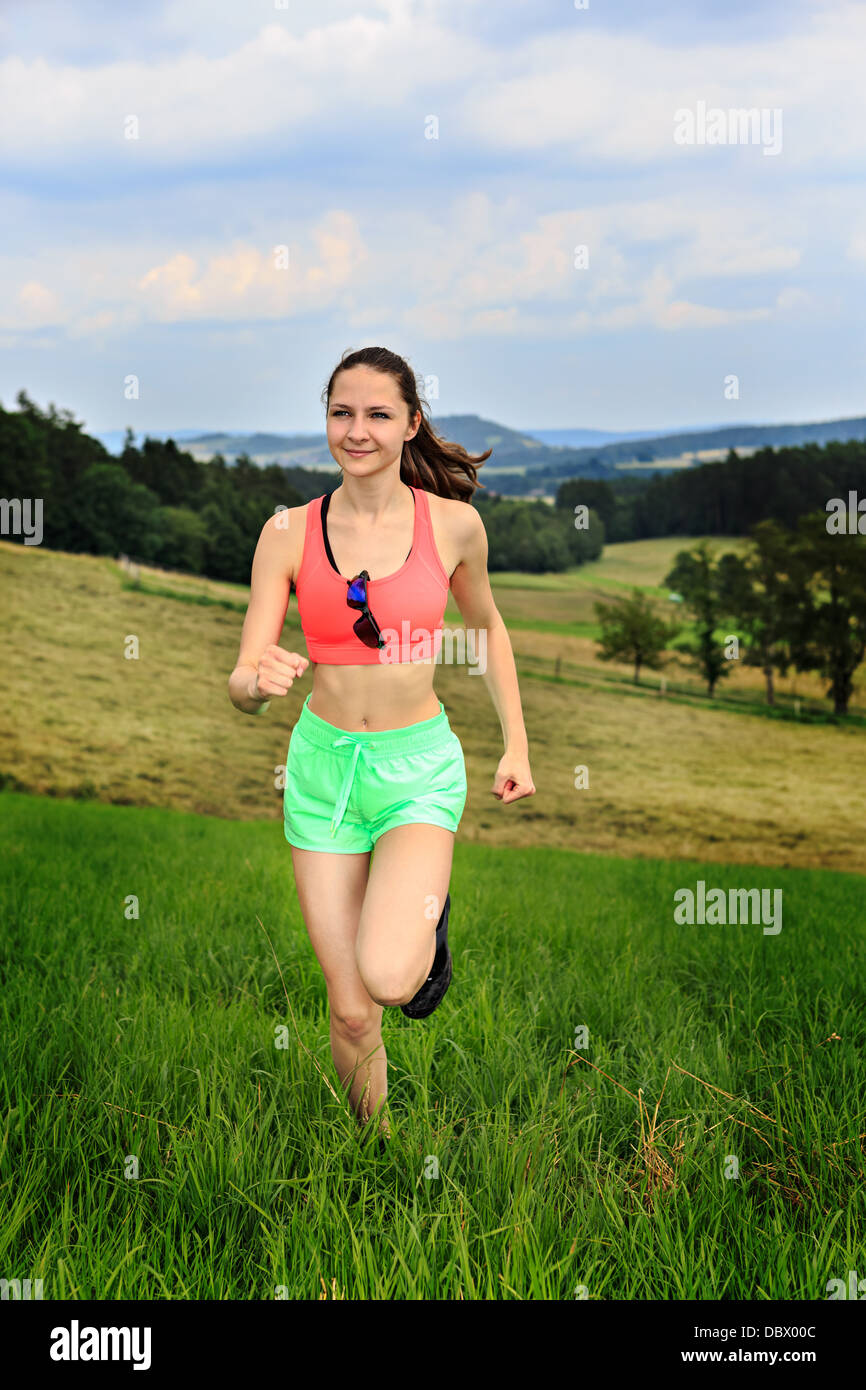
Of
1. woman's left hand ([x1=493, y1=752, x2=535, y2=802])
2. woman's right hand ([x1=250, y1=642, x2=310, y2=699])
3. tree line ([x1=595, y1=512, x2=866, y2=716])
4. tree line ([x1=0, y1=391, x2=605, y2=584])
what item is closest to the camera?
woman's right hand ([x1=250, y1=642, x2=310, y2=699])

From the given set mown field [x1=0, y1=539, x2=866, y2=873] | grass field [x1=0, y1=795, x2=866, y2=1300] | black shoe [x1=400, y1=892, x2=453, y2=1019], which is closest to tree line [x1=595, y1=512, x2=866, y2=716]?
mown field [x1=0, y1=539, x2=866, y2=873]

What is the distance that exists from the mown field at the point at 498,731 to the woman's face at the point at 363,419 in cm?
2094

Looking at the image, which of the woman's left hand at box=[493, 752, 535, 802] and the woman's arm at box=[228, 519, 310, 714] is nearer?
the woman's arm at box=[228, 519, 310, 714]

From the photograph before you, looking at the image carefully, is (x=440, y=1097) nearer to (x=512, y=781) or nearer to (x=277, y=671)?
(x=512, y=781)

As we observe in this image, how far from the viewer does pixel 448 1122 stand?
374 centimetres

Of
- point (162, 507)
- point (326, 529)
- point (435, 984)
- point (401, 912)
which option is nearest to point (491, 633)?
point (326, 529)

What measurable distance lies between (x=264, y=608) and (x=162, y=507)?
3943 cm

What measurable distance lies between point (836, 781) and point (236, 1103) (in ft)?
109

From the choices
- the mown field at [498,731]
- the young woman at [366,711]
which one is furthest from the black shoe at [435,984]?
the mown field at [498,731]

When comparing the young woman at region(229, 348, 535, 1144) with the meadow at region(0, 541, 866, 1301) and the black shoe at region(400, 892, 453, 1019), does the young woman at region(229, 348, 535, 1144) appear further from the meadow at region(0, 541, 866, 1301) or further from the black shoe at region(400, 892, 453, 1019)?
the meadow at region(0, 541, 866, 1301)

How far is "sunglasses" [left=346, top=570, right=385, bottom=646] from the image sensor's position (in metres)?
3.36

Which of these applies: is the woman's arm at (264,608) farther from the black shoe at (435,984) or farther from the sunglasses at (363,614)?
the black shoe at (435,984)
